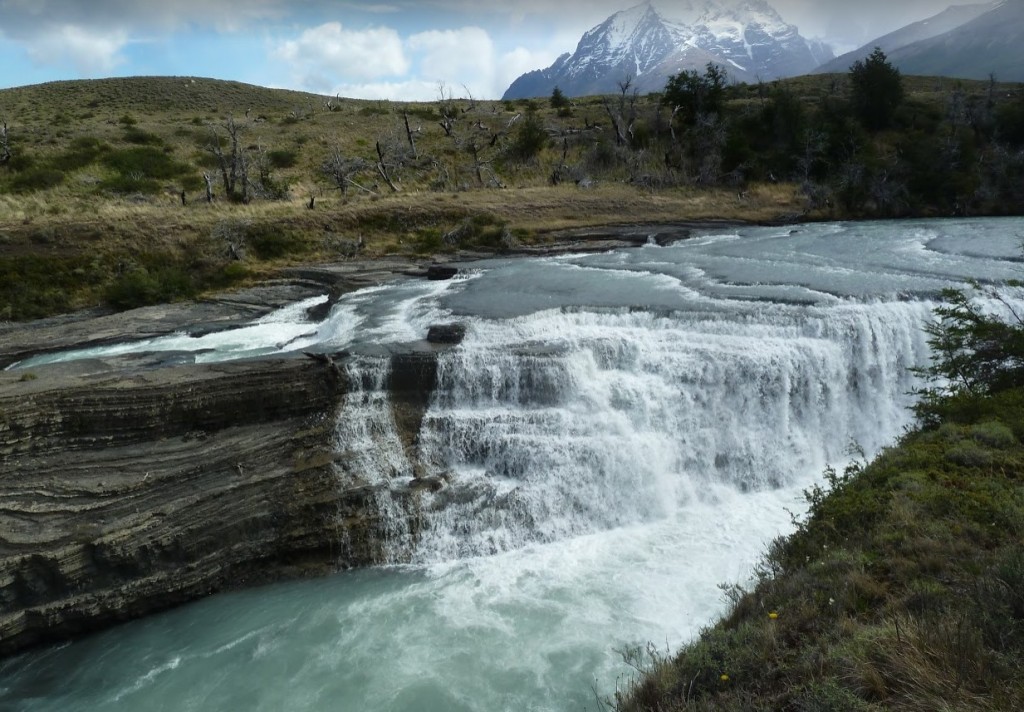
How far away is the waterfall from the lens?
11.8 metres

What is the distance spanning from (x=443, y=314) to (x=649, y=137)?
36273 millimetres

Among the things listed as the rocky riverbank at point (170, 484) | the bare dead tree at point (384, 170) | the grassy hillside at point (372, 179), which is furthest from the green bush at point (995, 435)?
the bare dead tree at point (384, 170)

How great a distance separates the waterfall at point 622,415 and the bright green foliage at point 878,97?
121ft

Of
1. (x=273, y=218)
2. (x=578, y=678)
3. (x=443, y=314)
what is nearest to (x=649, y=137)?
(x=273, y=218)

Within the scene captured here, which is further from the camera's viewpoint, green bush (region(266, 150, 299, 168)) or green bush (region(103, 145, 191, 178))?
green bush (region(266, 150, 299, 168))

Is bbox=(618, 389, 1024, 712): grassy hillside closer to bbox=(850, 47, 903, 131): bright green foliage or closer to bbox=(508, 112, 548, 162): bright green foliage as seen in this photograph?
bbox=(508, 112, 548, 162): bright green foliage

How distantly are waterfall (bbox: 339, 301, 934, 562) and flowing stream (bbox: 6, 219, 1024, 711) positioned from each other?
1.8 inches

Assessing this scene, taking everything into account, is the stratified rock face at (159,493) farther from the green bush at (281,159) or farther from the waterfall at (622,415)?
the green bush at (281,159)

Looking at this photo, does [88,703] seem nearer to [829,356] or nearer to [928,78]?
[829,356]

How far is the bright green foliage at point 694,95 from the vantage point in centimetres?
4756

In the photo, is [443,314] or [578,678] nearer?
[578,678]

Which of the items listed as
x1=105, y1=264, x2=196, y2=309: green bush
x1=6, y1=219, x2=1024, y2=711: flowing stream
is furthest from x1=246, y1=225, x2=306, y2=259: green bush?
x1=6, y1=219, x2=1024, y2=711: flowing stream

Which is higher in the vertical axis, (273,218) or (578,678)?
(273,218)

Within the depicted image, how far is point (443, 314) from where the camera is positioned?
54.9ft
